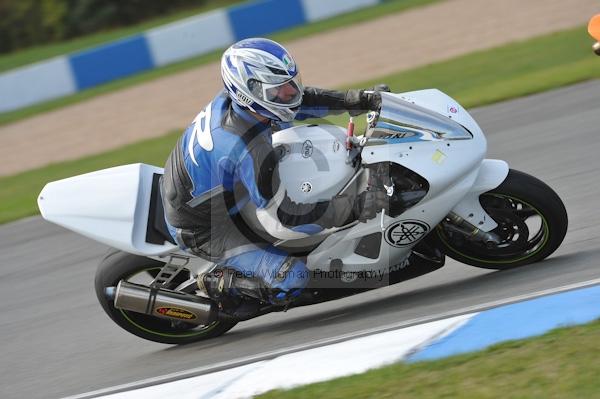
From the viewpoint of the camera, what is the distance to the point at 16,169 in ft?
40.9

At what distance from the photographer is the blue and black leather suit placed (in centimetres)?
493

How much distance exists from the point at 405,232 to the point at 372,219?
19cm

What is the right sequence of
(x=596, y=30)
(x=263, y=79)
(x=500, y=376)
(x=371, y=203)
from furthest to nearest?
(x=371, y=203), (x=263, y=79), (x=596, y=30), (x=500, y=376)

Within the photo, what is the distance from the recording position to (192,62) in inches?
661

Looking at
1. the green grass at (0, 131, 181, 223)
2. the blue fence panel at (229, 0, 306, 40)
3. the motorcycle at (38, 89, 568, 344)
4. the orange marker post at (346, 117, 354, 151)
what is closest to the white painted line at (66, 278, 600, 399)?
the motorcycle at (38, 89, 568, 344)

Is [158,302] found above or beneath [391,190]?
beneath

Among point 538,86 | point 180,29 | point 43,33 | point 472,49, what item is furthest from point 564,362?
point 43,33

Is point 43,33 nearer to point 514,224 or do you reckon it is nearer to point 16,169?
point 16,169

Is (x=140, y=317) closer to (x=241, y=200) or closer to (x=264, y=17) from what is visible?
(x=241, y=200)

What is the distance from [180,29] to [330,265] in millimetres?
13095

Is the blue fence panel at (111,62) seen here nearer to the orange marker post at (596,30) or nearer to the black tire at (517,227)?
the black tire at (517,227)

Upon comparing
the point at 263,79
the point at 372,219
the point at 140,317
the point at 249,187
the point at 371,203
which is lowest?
the point at 140,317

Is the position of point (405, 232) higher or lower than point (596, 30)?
lower

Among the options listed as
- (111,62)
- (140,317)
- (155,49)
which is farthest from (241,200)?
(111,62)
